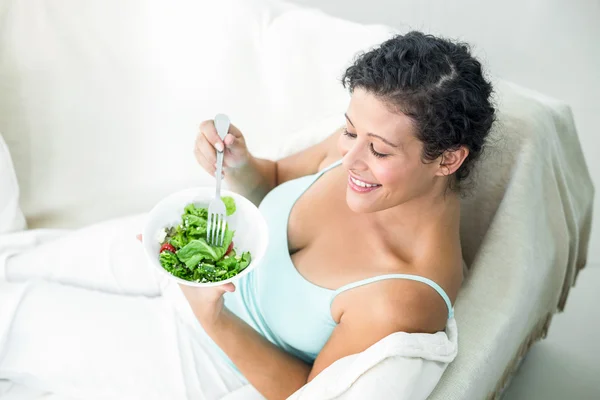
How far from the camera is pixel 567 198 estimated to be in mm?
1310

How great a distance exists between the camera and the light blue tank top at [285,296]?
1054mm

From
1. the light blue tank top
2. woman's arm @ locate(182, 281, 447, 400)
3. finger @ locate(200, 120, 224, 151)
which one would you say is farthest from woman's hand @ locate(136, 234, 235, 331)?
finger @ locate(200, 120, 224, 151)

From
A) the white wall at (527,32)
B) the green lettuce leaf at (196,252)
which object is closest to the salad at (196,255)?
the green lettuce leaf at (196,252)

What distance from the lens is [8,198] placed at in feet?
4.47

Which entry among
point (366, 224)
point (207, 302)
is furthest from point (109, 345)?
point (366, 224)

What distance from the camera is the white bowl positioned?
1045 mm

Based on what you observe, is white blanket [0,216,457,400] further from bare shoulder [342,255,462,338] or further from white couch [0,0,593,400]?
white couch [0,0,593,400]

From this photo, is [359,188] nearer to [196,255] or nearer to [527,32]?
[196,255]

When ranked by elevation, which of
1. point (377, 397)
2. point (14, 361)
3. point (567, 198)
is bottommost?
point (14, 361)

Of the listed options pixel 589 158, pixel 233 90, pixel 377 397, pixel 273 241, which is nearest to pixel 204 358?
pixel 273 241

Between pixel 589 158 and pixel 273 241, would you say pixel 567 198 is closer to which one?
pixel 273 241

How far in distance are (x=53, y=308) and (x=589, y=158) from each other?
1.90m

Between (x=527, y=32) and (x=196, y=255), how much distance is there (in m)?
2.14

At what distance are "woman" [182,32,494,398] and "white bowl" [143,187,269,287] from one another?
0.23 ft
